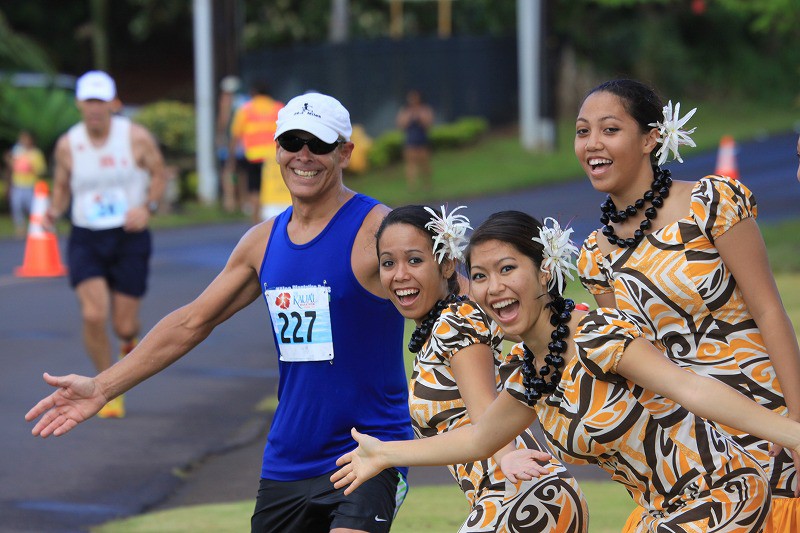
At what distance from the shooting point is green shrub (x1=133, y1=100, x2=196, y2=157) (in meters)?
29.1

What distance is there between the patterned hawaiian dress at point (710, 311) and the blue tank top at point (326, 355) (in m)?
0.95

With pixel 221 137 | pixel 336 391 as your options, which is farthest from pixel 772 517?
pixel 221 137

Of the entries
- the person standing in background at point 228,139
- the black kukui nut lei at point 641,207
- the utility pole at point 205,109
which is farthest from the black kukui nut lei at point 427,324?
the utility pole at point 205,109

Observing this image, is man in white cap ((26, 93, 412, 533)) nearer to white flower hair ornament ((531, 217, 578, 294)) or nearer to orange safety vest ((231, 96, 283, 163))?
white flower hair ornament ((531, 217, 578, 294))

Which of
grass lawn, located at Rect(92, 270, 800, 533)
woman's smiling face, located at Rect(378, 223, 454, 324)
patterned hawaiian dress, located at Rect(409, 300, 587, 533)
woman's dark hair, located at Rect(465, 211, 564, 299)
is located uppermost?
woman's dark hair, located at Rect(465, 211, 564, 299)

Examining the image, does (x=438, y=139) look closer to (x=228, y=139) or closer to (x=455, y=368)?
(x=228, y=139)

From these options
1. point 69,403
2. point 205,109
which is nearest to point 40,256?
point 205,109

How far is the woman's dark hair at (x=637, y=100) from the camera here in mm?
4703

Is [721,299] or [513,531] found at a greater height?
[721,299]

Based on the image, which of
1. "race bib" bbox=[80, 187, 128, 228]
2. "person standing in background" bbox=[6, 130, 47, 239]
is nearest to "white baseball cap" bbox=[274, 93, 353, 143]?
"race bib" bbox=[80, 187, 128, 228]

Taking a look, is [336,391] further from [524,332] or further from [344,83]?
[344,83]

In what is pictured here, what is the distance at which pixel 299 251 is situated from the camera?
5.00 metres

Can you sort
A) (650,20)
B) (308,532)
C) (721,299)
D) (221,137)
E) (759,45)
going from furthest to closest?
(759,45) < (650,20) < (221,137) < (308,532) < (721,299)

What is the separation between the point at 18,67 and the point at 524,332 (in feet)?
89.6
